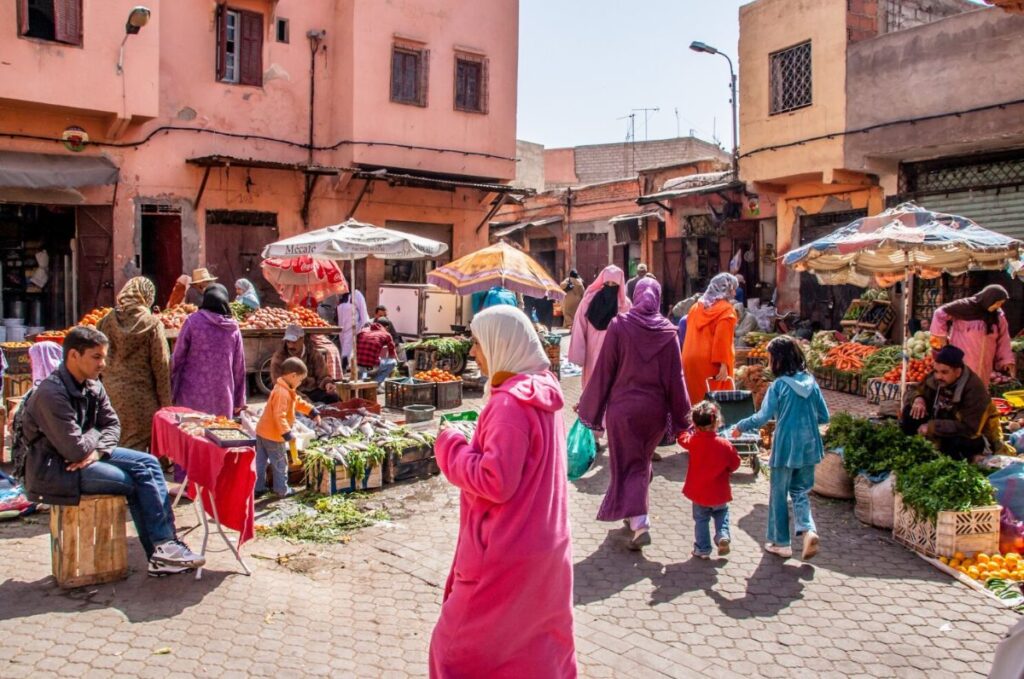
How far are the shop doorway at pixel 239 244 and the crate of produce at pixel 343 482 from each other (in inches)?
424

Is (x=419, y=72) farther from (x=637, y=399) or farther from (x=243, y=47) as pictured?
(x=637, y=399)

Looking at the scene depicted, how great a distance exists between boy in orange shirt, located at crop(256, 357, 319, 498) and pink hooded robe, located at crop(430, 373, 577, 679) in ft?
13.4

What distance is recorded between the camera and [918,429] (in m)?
6.95

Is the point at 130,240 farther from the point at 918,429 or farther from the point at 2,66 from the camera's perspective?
the point at 918,429

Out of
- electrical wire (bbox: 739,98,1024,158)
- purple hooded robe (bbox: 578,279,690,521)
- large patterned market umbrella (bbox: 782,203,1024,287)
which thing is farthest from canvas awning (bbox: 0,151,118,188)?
electrical wire (bbox: 739,98,1024,158)

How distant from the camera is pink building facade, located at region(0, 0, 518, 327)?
1433cm

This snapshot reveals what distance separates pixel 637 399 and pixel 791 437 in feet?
3.57

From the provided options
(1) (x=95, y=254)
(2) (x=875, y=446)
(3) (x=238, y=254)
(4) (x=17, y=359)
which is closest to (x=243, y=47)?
(3) (x=238, y=254)

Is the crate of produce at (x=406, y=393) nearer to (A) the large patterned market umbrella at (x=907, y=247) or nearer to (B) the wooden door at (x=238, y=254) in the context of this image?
(A) the large patterned market umbrella at (x=907, y=247)

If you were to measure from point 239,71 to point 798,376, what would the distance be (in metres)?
15.1

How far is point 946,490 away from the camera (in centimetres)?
581

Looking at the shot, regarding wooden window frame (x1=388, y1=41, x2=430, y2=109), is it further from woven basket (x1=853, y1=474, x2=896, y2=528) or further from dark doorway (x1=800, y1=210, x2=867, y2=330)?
woven basket (x1=853, y1=474, x2=896, y2=528)

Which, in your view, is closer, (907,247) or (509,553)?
(509,553)

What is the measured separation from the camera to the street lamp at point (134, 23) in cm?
1380
